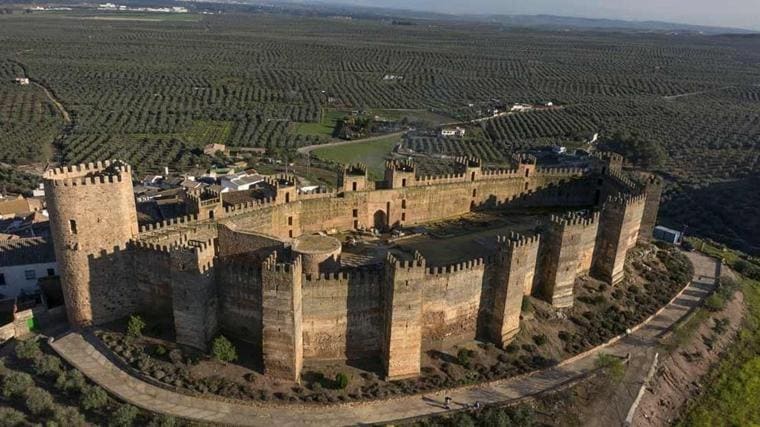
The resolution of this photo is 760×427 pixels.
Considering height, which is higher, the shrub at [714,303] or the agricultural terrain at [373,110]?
the shrub at [714,303]

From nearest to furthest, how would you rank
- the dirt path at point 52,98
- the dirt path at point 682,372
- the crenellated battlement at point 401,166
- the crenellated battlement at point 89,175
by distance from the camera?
the crenellated battlement at point 89,175 < the dirt path at point 682,372 < the crenellated battlement at point 401,166 < the dirt path at point 52,98

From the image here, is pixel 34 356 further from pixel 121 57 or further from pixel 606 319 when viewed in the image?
pixel 121 57

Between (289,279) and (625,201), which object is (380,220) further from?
(289,279)

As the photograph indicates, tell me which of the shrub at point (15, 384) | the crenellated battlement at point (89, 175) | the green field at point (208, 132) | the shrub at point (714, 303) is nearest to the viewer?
the shrub at point (15, 384)

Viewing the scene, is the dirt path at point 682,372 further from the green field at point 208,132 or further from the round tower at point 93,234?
the green field at point 208,132

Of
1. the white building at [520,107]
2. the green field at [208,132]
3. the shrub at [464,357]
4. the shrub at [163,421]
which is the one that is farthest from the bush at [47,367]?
the white building at [520,107]

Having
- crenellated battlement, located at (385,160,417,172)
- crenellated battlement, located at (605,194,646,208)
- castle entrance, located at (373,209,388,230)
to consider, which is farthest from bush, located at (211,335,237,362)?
crenellated battlement, located at (605,194,646,208)

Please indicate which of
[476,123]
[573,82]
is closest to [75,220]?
[476,123]
